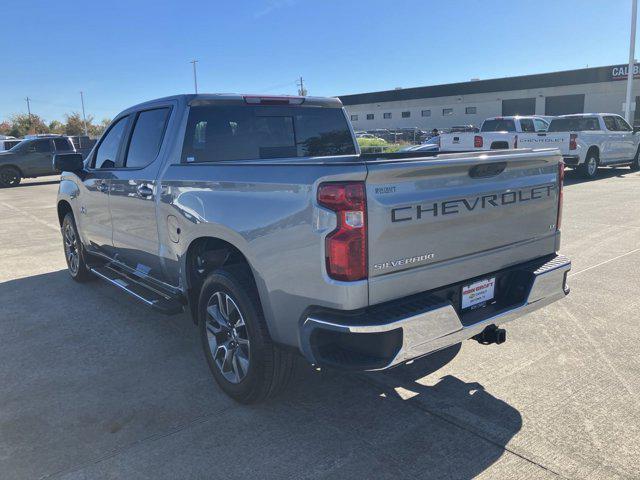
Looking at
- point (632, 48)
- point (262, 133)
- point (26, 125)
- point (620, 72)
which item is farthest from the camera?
point (26, 125)

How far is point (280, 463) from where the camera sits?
286 cm

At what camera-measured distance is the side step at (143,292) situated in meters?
4.08

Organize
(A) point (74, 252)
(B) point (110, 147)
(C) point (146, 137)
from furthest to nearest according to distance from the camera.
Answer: (A) point (74, 252)
(B) point (110, 147)
(C) point (146, 137)

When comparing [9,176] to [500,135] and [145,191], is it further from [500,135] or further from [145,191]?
[145,191]

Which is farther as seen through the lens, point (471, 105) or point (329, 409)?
point (471, 105)

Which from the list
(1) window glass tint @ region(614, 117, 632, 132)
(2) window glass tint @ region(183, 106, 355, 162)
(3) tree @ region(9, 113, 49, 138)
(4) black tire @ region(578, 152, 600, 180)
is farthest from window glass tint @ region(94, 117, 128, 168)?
(3) tree @ region(9, 113, 49, 138)

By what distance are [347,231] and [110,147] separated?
3671 mm

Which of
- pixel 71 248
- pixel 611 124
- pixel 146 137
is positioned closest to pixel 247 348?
pixel 146 137

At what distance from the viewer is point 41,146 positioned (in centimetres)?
2225

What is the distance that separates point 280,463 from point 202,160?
235 cm

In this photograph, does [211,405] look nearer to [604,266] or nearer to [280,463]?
[280,463]

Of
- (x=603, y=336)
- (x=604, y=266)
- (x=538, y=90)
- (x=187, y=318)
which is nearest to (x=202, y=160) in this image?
(x=187, y=318)

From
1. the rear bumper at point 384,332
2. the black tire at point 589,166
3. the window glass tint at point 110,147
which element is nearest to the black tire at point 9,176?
the window glass tint at point 110,147

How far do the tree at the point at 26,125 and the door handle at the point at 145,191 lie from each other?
84.1 metres
